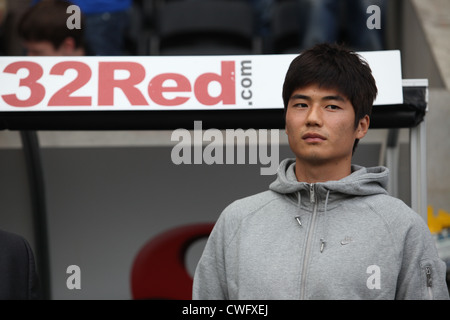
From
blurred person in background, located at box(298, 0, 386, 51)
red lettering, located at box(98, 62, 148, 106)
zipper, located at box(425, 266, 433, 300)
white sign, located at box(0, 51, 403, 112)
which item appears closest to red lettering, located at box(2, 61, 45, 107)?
white sign, located at box(0, 51, 403, 112)

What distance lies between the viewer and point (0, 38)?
847 centimetres

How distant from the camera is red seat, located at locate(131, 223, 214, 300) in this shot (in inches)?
202

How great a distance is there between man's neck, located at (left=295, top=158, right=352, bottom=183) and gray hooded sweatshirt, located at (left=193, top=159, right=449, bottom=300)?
0.14ft

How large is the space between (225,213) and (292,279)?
373 millimetres

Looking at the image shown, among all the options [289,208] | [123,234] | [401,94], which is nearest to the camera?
[289,208]

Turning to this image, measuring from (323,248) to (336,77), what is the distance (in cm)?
54

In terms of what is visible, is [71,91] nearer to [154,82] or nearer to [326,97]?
[154,82]

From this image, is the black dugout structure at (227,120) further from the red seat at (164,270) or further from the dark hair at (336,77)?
the red seat at (164,270)

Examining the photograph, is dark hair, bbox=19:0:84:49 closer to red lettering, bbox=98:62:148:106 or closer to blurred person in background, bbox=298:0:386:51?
red lettering, bbox=98:62:148:106

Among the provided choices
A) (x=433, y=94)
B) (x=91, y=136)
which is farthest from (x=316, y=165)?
(x=433, y=94)
